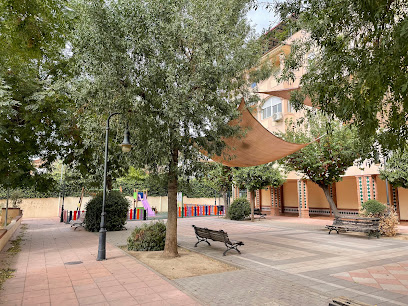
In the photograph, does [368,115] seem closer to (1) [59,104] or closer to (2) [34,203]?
(1) [59,104]

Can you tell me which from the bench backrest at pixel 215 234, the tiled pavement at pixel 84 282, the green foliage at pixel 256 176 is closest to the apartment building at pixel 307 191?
the green foliage at pixel 256 176

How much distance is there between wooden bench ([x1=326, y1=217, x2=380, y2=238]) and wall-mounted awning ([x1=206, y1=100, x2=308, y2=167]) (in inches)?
206

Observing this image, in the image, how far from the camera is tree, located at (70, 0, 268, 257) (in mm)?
7266

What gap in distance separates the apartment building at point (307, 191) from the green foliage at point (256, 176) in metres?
2.18

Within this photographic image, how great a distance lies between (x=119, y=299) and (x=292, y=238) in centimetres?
937

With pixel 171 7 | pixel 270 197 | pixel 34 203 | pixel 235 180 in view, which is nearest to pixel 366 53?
pixel 171 7

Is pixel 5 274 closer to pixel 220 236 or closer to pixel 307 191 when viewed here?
pixel 220 236

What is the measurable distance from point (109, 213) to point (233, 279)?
10763 millimetres

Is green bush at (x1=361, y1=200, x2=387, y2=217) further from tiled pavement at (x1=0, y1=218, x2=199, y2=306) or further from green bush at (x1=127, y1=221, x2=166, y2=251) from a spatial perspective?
tiled pavement at (x1=0, y1=218, x2=199, y2=306)

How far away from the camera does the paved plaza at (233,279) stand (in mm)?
5293

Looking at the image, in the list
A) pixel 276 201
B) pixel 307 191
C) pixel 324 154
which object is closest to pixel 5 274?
pixel 324 154

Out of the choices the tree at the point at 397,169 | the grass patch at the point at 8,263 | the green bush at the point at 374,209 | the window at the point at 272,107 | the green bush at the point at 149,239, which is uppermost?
the window at the point at 272,107

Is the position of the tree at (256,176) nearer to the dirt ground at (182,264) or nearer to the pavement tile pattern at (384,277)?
the dirt ground at (182,264)

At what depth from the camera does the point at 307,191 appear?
2483 cm
